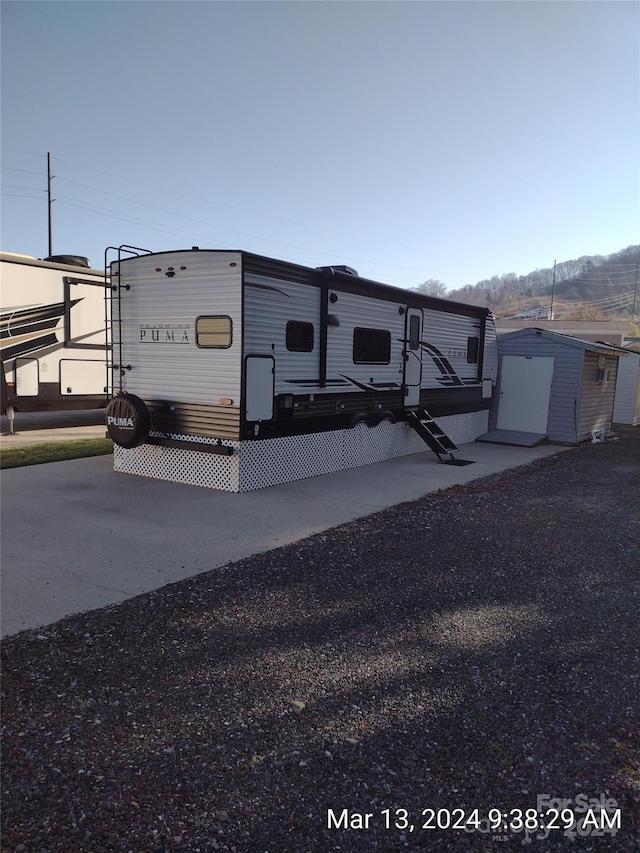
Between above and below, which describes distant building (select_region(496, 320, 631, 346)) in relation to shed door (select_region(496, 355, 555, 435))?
above

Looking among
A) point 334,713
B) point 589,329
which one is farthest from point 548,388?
point 589,329

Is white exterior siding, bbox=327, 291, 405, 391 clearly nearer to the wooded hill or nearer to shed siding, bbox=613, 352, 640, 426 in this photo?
shed siding, bbox=613, 352, 640, 426

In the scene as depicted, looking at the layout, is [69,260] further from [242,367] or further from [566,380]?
[566,380]

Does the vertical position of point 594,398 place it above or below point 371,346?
below

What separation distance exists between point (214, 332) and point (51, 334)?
5.76 m

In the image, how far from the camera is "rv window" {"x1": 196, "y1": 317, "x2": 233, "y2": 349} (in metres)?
7.68

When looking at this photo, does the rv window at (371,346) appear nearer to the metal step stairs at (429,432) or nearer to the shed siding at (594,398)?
the metal step stairs at (429,432)

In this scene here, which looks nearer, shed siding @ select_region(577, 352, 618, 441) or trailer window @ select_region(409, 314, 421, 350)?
trailer window @ select_region(409, 314, 421, 350)

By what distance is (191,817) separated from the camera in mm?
2373

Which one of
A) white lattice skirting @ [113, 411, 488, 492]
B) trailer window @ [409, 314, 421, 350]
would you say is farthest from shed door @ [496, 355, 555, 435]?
white lattice skirting @ [113, 411, 488, 492]

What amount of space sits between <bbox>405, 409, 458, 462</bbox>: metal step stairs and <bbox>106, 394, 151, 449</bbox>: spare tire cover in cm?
496

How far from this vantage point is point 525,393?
14.6m

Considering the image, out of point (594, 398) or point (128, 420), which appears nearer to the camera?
point (128, 420)

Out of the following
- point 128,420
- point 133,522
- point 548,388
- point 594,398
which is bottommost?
point 133,522
